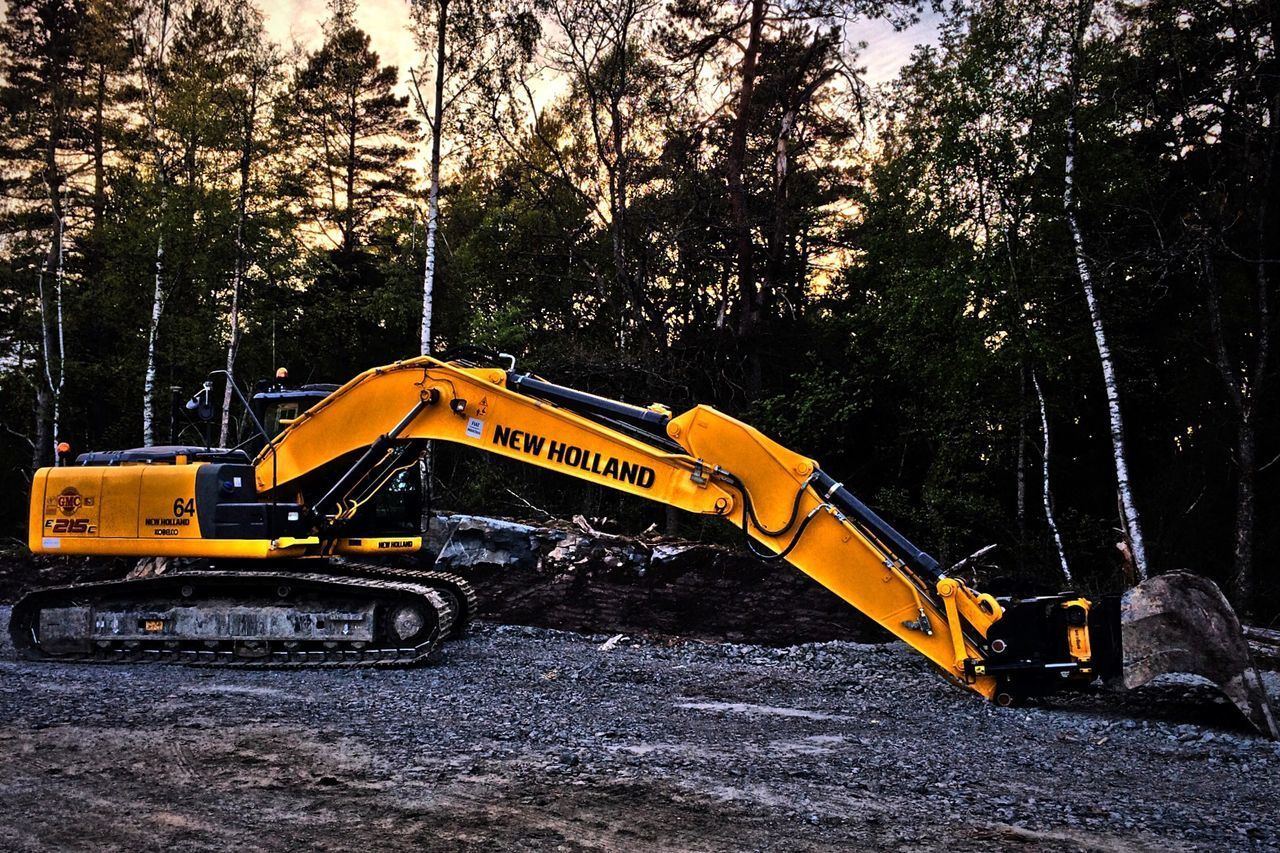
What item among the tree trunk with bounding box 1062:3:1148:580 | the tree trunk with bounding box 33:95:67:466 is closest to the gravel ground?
the tree trunk with bounding box 1062:3:1148:580

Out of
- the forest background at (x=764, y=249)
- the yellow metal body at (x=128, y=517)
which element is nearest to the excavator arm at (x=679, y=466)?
the yellow metal body at (x=128, y=517)

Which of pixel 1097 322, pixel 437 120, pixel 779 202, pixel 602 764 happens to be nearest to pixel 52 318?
pixel 437 120

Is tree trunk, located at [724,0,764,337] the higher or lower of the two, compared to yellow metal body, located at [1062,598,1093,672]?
higher

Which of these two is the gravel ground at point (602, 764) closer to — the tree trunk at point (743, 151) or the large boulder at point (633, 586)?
the large boulder at point (633, 586)

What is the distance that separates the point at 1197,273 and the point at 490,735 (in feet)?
44.6

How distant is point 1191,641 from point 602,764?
3906mm

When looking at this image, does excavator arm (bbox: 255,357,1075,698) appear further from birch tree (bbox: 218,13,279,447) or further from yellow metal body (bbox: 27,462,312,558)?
birch tree (bbox: 218,13,279,447)

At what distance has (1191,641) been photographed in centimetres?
614

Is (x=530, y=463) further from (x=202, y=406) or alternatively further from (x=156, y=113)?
(x=156, y=113)

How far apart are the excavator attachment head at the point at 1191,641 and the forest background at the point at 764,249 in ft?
15.8

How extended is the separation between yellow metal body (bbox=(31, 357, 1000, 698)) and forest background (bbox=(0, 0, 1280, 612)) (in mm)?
5480

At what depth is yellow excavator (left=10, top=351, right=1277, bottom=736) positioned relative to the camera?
643 cm

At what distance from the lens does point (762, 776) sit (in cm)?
507

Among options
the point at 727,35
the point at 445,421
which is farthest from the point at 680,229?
the point at 445,421
